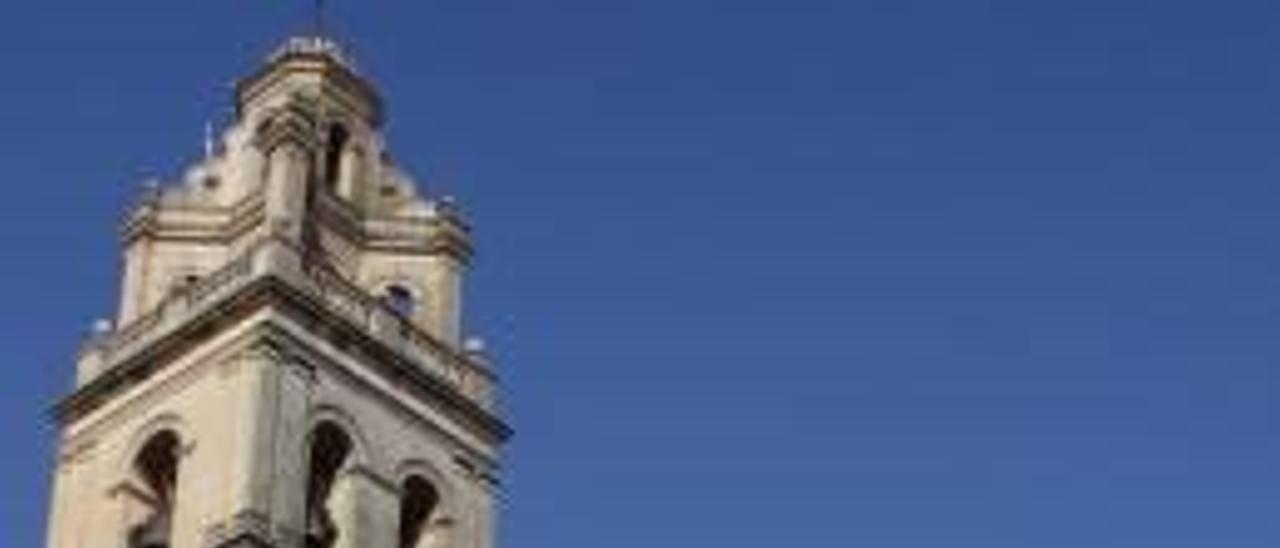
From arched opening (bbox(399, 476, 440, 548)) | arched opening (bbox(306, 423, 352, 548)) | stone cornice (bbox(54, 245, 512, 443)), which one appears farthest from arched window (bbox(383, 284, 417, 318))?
arched opening (bbox(306, 423, 352, 548))

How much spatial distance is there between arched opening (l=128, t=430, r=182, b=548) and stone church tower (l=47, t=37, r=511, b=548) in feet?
0.11

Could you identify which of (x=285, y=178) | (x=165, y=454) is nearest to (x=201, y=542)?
(x=165, y=454)

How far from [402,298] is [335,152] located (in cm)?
333

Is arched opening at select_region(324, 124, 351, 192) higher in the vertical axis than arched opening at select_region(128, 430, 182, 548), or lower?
higher

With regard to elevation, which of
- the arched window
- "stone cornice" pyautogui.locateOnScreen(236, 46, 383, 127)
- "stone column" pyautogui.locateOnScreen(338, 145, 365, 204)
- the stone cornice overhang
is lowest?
the stone cornice overhang

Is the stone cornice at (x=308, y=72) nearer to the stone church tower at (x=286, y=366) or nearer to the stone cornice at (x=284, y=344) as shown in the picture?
the stone church tower at (x=286, y=366)

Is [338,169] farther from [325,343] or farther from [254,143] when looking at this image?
[325,343]

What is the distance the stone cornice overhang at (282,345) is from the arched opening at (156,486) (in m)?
1.25

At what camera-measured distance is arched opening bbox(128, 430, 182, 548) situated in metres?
56.3

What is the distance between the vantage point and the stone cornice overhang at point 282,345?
182 feet

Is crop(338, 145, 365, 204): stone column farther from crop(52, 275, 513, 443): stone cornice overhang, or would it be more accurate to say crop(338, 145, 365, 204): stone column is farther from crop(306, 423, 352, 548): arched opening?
crop(306, 423, 352, 548): arched opening

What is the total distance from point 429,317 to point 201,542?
8249 millimetres

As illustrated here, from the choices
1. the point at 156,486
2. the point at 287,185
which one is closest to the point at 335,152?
the point at 287,185

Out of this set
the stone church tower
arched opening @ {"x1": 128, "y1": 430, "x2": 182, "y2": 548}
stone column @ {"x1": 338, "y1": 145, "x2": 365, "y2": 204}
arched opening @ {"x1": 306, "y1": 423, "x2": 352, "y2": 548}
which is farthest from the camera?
stone column @ {"x1": 338, "y1": 145, "x2": 365, "y2": 204}
